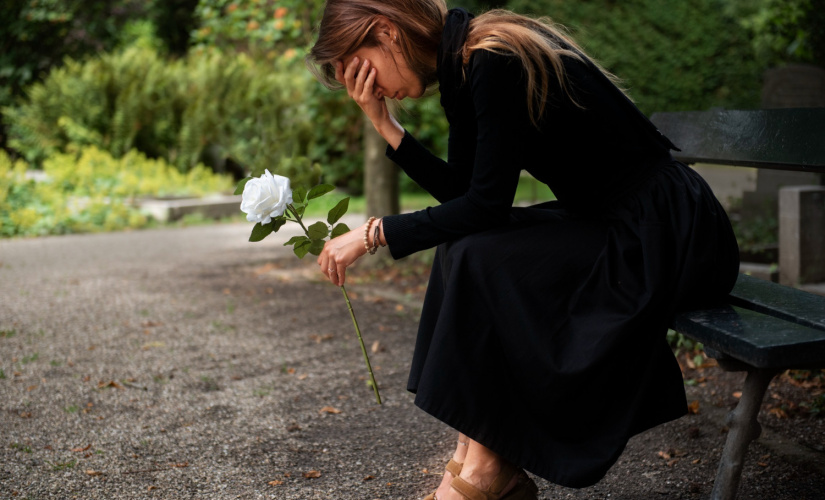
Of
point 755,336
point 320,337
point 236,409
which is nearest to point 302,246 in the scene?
point 236,409

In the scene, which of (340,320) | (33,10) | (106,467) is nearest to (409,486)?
(106,467)

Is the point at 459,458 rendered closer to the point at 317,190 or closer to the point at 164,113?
the point at 317,190

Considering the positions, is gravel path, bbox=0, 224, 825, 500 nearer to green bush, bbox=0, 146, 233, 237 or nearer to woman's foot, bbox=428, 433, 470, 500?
woman's foot, bbox=428, 433, 470, 500

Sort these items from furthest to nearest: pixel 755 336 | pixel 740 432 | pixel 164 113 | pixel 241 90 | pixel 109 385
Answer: pixel 241 90
pixel 164 113
pixel 109 385
pixel 740 432
pixel 755 336

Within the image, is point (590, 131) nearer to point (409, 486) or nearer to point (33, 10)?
point (409, 486)

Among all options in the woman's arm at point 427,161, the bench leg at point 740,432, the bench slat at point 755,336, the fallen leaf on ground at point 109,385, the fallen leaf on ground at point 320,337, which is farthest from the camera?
the fallen leaf on ground at point 320,337

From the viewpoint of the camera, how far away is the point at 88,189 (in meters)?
9.13

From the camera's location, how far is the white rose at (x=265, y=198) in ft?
7.39

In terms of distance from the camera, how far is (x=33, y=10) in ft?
42.0

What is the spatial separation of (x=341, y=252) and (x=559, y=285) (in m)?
0.59

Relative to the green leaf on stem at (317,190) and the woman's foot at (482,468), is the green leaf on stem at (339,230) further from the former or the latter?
the woman's foot at (482,468)

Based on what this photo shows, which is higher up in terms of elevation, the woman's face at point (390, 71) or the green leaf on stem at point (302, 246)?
the woman's face at point (390, 71)

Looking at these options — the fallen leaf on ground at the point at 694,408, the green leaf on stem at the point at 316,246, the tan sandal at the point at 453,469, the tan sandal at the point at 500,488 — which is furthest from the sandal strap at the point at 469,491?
the fallen leaf on ground at the point at 694,408

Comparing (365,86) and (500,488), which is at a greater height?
(365,86)
